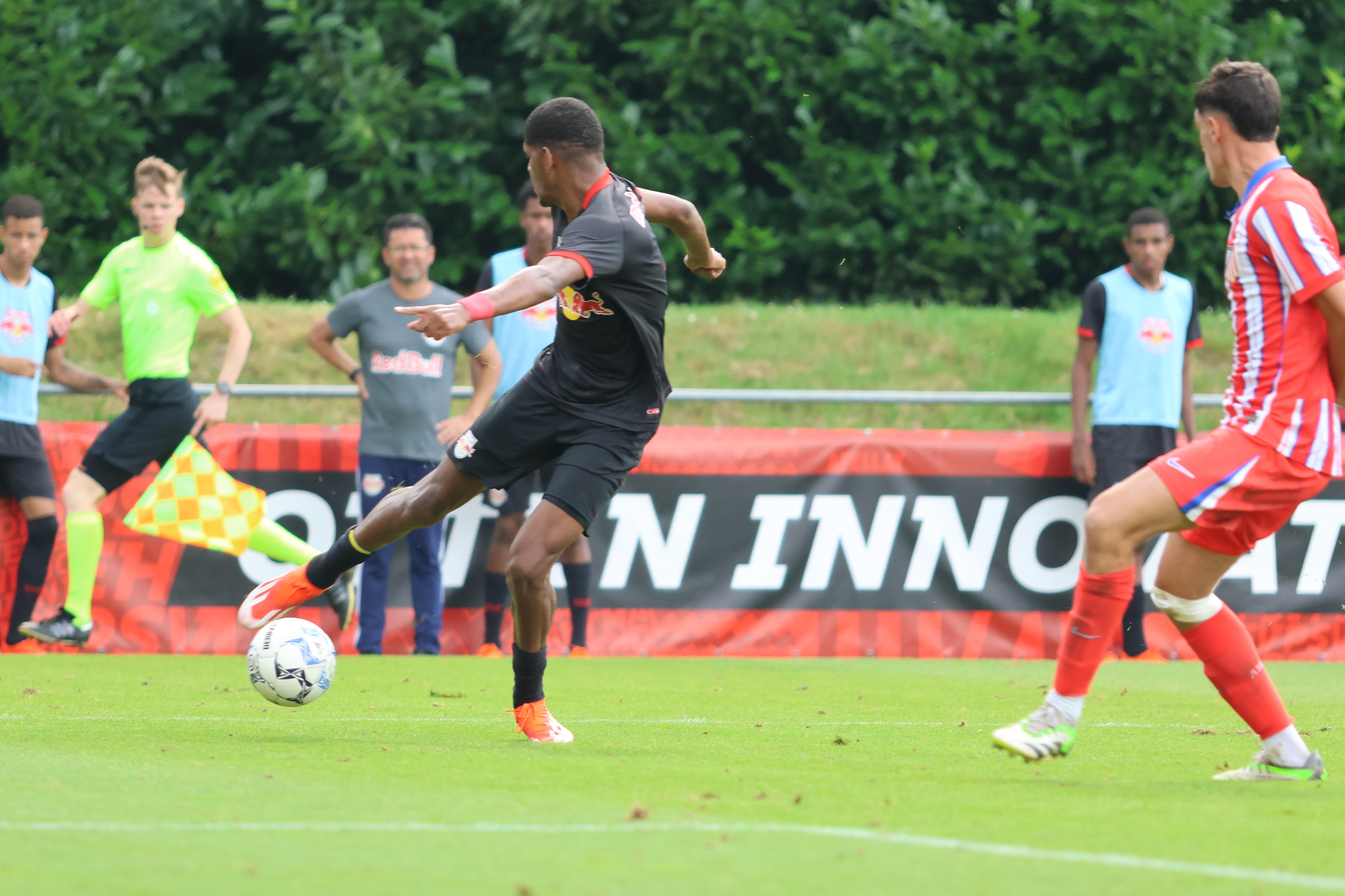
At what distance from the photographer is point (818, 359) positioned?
Answer: 1405cm

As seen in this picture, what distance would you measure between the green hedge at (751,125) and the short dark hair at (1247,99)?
11830 mm

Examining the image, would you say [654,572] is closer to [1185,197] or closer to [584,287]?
[584,287]

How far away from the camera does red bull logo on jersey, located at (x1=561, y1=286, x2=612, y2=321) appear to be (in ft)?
19.0

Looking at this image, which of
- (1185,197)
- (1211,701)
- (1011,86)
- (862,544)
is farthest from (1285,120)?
(1211,701)

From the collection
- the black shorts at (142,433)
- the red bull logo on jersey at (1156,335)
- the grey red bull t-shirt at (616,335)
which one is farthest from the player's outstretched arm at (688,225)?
the red bull logo on jersey at (1156,335)

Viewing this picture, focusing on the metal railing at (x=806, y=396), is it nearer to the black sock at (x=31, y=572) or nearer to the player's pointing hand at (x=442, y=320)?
the black sock at (x=31, y=572)

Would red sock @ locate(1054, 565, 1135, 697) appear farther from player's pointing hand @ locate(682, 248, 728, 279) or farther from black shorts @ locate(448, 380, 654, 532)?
player's pointing hand @ locate(682, 248, 728, 279)

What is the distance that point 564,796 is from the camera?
4457mm

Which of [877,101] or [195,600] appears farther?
[877,101]

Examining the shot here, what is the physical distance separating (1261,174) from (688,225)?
2241mm

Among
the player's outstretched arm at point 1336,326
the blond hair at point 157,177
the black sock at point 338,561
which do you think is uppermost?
the player's outstretched arm at point 1336,326

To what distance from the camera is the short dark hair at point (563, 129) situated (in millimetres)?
5715

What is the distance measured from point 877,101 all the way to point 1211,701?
1093 centimetres

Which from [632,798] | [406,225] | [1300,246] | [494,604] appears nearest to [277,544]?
[494,604]
